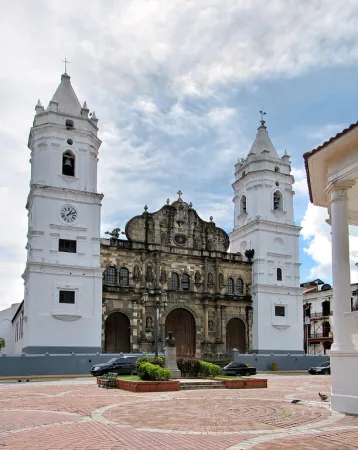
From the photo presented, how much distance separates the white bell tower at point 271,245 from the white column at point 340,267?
33.6 meters

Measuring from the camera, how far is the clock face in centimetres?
3950

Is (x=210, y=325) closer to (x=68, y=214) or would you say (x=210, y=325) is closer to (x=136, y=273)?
(x=136, y=273)

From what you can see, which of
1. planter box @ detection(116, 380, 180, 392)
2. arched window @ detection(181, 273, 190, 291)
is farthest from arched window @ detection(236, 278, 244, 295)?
planter box @ detection(116, 380, 180, 392)

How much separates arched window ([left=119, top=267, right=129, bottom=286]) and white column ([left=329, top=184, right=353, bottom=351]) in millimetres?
30539

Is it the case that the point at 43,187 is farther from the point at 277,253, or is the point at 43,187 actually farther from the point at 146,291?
the point at 277,253

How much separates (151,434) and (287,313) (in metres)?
38.8

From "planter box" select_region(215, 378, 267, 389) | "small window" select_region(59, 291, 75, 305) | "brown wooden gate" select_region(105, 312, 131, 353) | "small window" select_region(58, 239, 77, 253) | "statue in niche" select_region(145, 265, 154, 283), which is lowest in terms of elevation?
"planter box" select_region(215, 378, 267, 389)

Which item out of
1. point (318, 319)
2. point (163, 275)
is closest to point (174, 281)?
point (163, 275)

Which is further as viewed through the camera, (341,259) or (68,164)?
(68,164)

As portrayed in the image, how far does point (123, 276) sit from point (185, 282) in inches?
224

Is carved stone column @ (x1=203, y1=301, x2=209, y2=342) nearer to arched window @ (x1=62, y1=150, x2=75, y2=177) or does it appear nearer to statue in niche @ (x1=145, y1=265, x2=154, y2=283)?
statue in niche @ (x1=145, y1=265, x2=154, y2=283)

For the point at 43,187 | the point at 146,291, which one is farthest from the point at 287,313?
the point at 43,187

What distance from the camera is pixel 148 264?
43.4 meters

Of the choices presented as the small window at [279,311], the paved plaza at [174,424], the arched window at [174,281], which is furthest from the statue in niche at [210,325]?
the paved plaza at [174,424]
